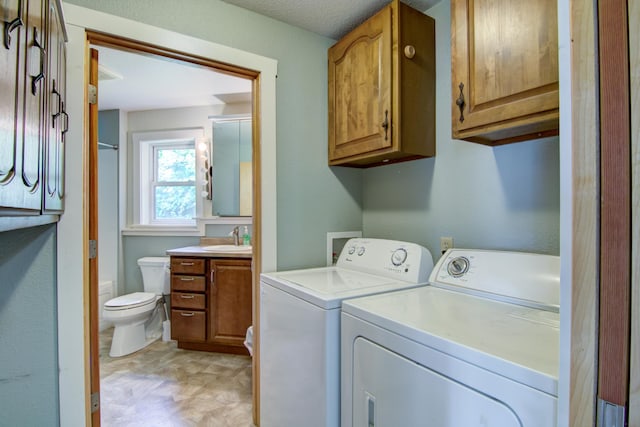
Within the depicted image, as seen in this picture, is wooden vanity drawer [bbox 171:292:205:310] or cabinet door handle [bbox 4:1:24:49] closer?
cabinet door handle [bbox 4:1:24:49]

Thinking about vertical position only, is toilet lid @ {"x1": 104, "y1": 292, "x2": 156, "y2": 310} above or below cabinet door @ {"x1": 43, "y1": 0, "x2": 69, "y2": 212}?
below

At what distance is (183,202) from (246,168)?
0.93 m

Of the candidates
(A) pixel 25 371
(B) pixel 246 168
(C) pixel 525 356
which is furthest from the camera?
(B) pixel 246 168

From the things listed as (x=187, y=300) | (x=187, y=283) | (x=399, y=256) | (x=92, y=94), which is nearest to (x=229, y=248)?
(x=187, y=283)

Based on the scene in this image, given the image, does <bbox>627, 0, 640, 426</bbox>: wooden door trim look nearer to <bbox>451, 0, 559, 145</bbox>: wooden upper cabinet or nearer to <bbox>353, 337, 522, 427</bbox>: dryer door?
<bbox>353, 337, 522, 427</bbox>: dryer door

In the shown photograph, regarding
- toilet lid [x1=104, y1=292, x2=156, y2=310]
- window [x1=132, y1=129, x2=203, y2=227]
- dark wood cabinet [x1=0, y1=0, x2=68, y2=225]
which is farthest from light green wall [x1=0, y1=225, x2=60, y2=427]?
window [x1=132, y1=129, x2=203, y2=227]

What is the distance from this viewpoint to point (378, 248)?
172cm

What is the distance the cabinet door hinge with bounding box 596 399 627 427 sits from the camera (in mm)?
420

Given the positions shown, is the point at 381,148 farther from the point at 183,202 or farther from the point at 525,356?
the point at 183,202

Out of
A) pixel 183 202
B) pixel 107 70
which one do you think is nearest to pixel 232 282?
pixel 183 202

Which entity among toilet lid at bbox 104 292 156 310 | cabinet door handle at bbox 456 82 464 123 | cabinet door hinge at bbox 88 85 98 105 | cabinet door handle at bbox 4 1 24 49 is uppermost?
cabinet door hinge at bbox 88 85 98 105

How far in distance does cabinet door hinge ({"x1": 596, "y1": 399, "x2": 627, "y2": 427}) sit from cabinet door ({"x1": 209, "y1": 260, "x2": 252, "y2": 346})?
2.41 m

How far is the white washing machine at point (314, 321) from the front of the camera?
1.13 meters

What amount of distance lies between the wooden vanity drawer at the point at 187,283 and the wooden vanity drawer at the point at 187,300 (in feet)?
0.15
